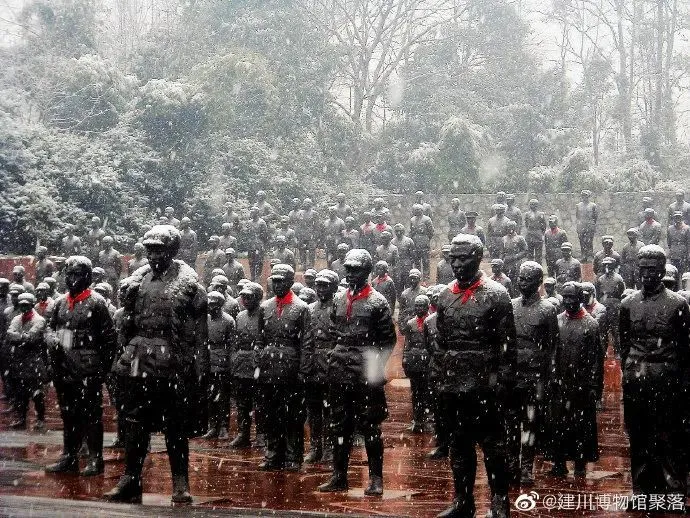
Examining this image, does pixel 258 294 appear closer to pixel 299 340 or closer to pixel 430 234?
pixel 299 340

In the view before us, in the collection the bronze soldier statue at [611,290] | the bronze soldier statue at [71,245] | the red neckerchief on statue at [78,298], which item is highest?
the bronze soldier statue at [71,245]

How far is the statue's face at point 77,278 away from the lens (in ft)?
32.4

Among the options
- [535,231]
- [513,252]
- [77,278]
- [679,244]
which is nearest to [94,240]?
[513,252]

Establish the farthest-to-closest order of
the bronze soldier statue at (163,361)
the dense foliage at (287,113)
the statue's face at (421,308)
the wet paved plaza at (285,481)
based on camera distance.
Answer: the dense foliage at (287,113) → the statue's face at (421,308) → the wet paved plaza at (285,481) → the bronze soldier statue at (163,361)

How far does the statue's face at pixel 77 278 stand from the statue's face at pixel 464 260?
12.3 ft

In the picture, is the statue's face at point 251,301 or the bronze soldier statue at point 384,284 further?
the bronze soldier statue at point 384,284

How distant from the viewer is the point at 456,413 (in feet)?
25.7

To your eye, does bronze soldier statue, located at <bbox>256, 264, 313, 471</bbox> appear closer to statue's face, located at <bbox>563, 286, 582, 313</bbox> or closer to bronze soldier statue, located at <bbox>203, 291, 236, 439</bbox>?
bronze soldier statue, located at <bbox>203, 291, 236, 439</bbox>

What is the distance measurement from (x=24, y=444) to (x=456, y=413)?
6.54 metres

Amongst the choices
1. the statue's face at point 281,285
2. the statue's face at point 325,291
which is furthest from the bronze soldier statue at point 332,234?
the statue's face at point 281,285

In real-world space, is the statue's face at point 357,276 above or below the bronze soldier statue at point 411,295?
below

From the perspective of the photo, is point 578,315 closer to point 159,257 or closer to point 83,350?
point 159,257

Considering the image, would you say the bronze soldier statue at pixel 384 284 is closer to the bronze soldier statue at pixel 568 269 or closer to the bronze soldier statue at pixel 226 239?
the bronze soldier statue at pixel 568 269

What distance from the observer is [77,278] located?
9891 mm
